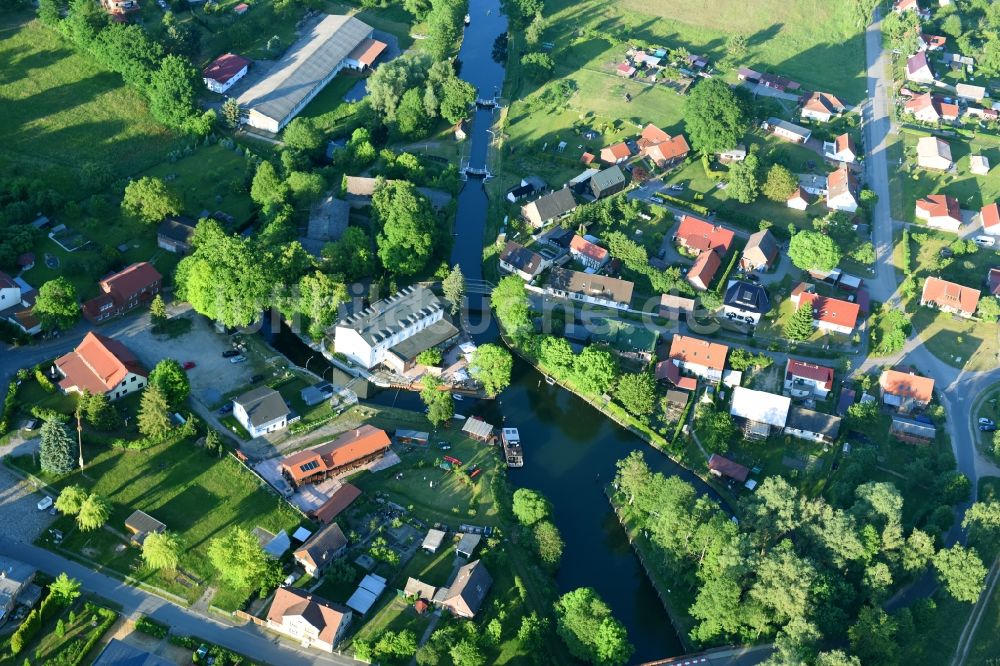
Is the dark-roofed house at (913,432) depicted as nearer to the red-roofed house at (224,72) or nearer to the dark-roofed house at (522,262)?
the dark-roofed house at (522,262)

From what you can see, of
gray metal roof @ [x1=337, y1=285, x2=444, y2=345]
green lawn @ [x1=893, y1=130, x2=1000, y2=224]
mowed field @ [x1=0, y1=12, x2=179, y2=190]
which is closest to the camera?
gray metal roof @ [x1=337, y1=285, x2=444, y2=345]

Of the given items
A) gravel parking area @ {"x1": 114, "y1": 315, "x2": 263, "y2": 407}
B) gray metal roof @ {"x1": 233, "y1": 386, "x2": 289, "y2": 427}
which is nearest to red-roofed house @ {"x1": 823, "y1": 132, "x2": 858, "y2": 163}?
gravel parking area @ {"x1": 114, "y1": 315, "x2": 263, "y2": 407}

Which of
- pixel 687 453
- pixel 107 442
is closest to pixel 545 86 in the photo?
pixel 687 453

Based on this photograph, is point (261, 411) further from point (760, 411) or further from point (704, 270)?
point (704, 270)

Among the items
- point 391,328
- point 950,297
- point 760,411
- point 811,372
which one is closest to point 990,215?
point 950,297

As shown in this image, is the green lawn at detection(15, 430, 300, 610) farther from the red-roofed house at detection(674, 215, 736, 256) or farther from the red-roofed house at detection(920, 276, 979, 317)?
the red-roofed house at detection(920, 276, 979, 317)

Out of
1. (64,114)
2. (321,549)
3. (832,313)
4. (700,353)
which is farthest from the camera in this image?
(64,114)

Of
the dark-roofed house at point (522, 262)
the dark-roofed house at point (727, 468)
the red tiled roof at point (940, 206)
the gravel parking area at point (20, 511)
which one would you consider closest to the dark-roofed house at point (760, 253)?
the red tiled roof at point (940, 206)
